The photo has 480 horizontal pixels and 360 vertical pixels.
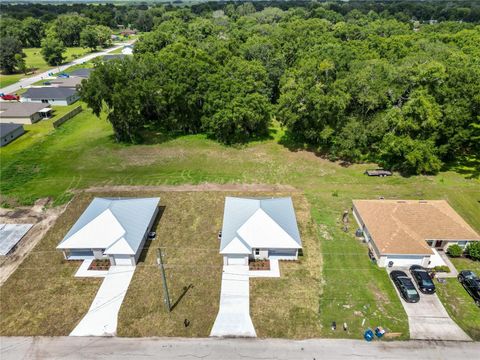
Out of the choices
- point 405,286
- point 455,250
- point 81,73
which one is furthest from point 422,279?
point 81,73

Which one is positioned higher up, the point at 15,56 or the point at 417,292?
the point at 15,56

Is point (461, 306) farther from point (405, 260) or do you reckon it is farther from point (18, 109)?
point (18, 109)

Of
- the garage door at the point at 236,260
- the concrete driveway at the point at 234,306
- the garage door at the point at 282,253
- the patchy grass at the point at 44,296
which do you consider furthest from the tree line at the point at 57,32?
the garage door at the point at 282,253

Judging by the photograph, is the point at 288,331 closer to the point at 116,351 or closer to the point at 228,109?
the point at 116,351

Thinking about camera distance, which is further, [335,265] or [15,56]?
[15,56]

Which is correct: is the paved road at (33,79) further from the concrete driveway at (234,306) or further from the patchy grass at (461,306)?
the patchy grass at (461,306)

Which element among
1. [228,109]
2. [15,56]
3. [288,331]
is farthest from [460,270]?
[15,56]
